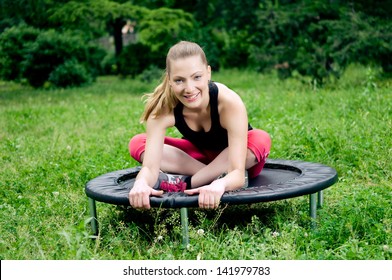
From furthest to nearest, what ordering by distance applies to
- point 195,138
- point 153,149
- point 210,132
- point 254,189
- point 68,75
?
point 68,75, point 195,138, point 210,132, point 153,149, point 254,189

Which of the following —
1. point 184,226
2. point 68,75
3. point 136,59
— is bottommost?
point 68,75

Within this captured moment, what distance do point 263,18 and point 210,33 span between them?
581 cm

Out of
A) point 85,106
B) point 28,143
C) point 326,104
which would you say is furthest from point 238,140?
point 85,106

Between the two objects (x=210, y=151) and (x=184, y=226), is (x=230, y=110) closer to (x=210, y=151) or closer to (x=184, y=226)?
(x=210, y=151)

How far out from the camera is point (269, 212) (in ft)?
11.5

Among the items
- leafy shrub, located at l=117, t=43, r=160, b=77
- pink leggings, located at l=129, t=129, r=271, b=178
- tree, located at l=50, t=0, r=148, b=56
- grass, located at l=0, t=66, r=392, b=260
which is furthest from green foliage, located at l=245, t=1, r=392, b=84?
pink leggings, located at l=129, t=129, r=271, b=178

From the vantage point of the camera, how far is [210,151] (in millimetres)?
3580

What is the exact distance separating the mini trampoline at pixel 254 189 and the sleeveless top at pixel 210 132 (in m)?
0.34

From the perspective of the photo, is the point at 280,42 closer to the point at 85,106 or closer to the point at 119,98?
the point at 119,98

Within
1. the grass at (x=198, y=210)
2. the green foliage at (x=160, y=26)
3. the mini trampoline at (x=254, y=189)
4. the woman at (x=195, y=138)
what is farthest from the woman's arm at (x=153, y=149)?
the green foliage at (x=160, y=26)

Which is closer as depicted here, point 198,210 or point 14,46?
point 198,210

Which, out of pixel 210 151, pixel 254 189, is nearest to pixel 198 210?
pixel 210 151

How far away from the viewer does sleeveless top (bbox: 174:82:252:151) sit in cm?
322

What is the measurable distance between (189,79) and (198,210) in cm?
97
